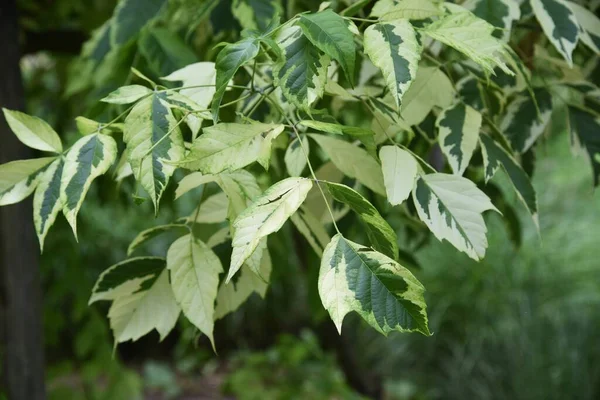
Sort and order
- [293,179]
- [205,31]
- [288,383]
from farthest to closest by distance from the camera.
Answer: [288,383] → [205,31] → [293,179]

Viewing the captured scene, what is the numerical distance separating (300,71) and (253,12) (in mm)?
369

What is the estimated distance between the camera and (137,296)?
25.0 inches

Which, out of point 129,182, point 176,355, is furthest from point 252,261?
point 176,355

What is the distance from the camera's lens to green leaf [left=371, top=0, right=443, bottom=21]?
56 centimetres

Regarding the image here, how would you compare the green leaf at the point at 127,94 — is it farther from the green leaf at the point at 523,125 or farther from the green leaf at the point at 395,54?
the green leaf at the point at 523,125

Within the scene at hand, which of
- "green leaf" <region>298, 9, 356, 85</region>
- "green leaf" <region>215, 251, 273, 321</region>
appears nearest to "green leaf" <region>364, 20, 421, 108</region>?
"green leaf" <region>298, 9, 356, 85</region>

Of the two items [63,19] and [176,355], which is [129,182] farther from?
[176,355]

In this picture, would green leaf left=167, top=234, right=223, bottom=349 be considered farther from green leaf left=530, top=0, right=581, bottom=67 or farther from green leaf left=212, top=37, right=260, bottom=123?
green leaf left=530, top=0, right=581, bottom=67

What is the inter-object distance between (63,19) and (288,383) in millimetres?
1376

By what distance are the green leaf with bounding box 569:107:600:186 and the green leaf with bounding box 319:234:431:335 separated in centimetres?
43

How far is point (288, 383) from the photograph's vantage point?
236cm

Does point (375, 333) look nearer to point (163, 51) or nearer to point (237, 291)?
point (163, 51)

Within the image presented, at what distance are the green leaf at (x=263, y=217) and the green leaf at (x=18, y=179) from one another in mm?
229

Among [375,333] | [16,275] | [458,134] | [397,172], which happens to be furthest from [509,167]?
[375,333]
